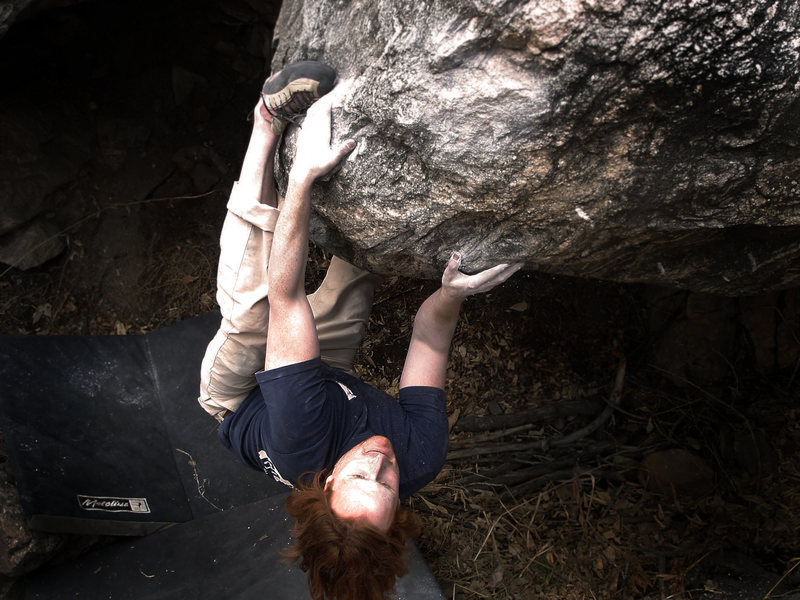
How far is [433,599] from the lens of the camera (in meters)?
2.46

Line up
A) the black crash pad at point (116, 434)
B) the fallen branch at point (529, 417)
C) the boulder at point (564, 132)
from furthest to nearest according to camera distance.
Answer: the fallen branch at point (529, 417) < the black crash pad at point (116, 434) < the boulder at point (564, 132)

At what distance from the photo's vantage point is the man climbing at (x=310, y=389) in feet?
5.35

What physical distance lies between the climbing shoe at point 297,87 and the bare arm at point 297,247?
0.05 metres

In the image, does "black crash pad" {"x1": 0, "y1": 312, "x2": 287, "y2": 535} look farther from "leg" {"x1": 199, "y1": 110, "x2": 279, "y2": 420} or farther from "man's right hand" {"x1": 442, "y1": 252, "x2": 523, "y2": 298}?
"man's right hand" {"x1": 442, "y1": 252, "x2": 523, "y2": 298}

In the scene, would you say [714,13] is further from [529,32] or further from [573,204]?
[573,204]

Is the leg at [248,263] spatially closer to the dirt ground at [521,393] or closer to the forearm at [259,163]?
the forearm at [259,163]

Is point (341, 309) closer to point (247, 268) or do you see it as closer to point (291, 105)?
point (247, 268)

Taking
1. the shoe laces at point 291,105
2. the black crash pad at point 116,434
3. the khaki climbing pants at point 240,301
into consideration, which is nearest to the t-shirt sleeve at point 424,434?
the khaki climbing pants at point 240,301

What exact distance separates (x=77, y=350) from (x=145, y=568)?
0.99 m

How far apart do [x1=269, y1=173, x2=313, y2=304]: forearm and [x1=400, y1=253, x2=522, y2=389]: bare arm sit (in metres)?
0.41

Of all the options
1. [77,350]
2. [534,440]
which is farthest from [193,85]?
[534,440]

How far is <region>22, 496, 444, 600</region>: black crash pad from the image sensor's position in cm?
250

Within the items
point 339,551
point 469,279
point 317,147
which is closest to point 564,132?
point 469,279

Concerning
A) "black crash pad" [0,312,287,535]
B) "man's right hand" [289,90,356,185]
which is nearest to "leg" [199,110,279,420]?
"man's right hand" [289,90,356,185]
